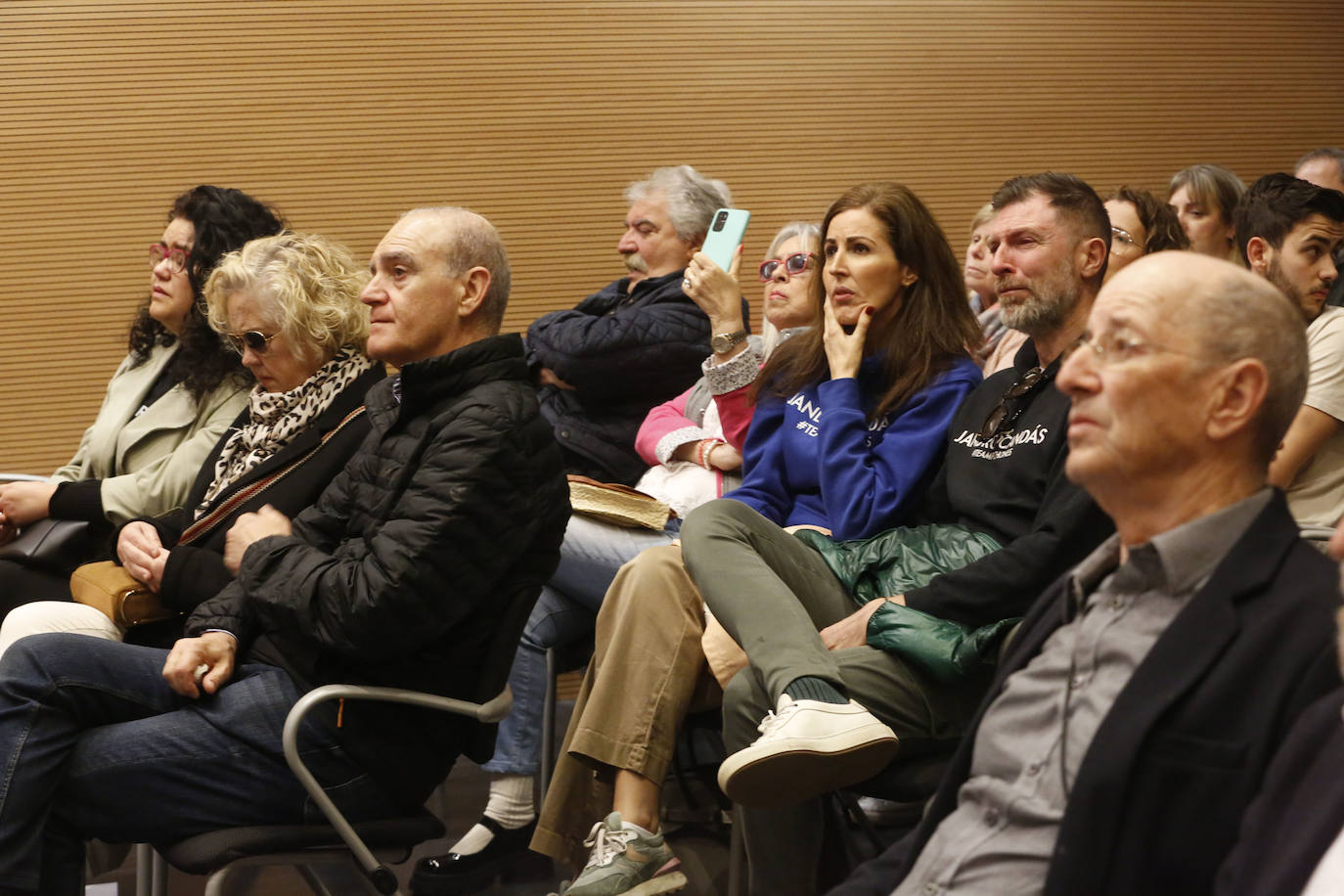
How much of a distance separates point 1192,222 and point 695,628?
239cm

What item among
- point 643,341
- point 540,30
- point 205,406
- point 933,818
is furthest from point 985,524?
point 540,30

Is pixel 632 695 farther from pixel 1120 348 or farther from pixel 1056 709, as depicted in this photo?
pixel 1120 348

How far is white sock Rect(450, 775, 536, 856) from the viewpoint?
2963 mm

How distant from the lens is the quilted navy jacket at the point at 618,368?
3586 mm

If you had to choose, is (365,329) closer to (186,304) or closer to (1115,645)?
(186,304)

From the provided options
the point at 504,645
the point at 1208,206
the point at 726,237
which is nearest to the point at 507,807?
the point at 504,645

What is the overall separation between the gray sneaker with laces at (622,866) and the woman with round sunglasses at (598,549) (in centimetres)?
60

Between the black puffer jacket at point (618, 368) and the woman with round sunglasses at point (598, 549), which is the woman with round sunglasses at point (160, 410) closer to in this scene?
the black puffer jacket at point (618, 368)

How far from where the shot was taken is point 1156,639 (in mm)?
1336

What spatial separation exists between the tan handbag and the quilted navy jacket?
1.26 metres

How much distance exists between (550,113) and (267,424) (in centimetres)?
192

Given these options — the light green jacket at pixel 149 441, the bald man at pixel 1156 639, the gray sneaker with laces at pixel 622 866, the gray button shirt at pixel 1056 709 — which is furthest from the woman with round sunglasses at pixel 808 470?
the light green jacket at pixel 149 441

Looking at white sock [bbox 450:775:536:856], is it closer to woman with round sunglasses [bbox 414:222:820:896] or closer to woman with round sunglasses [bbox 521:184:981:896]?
woman with round sunglasses [bbox 414:222:820:896]

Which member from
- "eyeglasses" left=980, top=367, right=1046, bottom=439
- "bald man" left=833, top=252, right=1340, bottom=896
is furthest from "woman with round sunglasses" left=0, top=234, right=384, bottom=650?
"bald man" left=833, top=252, right=1340, bottom=896
